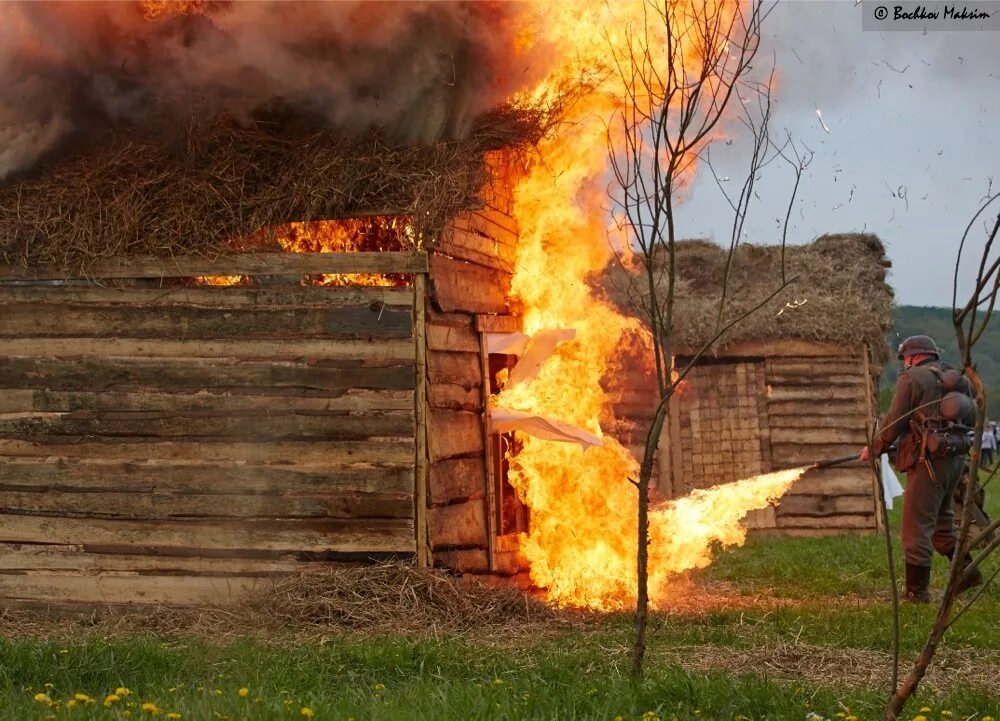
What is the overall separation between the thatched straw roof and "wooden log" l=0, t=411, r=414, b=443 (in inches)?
299

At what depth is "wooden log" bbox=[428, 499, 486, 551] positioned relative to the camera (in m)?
9.19

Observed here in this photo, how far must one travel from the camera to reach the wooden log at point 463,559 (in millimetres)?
9281

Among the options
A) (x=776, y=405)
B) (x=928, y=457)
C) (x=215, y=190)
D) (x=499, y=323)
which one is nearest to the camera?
(x=215, y=190)

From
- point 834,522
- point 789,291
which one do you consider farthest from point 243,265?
point 789,291

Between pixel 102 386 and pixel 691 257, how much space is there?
13.3 metres

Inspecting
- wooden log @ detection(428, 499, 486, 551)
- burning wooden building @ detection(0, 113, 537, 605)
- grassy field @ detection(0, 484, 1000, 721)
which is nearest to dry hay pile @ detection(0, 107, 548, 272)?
burning wooden building @ detection(0, 113, 537, 605)

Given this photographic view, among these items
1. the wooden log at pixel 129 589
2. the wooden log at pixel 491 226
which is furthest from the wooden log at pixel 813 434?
the wooden log at pixel 129 589

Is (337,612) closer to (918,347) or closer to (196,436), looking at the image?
(196,436)

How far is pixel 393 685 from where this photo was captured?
6473 millimetres

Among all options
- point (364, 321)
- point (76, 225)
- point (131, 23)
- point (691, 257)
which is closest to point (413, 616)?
point (364, 321)

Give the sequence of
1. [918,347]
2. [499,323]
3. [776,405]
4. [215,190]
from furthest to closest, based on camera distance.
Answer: [776,405] < [918,347] < [499,323] < [215,190]

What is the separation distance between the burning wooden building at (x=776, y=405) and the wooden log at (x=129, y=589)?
9.46 meters

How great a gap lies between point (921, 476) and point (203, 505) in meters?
6.27

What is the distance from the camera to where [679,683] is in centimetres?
585
